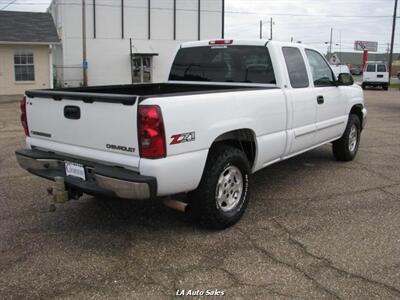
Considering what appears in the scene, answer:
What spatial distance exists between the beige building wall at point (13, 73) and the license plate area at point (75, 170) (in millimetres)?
21227

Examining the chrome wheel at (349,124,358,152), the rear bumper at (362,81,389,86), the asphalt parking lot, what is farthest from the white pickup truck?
the rear bumper at (362,81,389,86)

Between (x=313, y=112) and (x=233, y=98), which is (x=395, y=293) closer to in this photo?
(x=233, y=98)

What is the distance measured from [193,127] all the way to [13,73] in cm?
2219

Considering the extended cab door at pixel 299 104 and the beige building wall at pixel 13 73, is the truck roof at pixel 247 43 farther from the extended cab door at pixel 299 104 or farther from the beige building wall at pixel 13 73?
the beige building wall at pixel 13 73

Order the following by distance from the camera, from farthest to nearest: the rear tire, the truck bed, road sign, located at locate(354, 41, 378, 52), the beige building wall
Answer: road sign, located at locate(354, 41, 378, 52) < the beige building wall < the rear tire < the truck bed

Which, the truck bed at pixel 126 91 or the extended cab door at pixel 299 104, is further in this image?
the extended cab door at pixel 299 104

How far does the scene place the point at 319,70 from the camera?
21.8 feet

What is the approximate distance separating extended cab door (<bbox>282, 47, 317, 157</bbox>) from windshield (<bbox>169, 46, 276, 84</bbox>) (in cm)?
31

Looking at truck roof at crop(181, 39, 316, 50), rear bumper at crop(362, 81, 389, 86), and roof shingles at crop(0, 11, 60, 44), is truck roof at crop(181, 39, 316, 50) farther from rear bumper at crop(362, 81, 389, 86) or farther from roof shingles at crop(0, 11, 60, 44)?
rear bumper at crop(362, 81, 389, 86)

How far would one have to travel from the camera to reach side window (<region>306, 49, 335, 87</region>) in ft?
21.0

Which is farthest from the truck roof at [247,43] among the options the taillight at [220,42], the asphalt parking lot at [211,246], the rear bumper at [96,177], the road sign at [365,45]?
the road sign at [365,45]

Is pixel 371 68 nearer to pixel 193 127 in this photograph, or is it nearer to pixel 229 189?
pixel 229 189

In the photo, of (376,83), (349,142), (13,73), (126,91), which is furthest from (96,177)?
(376,83)

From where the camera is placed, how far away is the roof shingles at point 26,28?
923 inches
